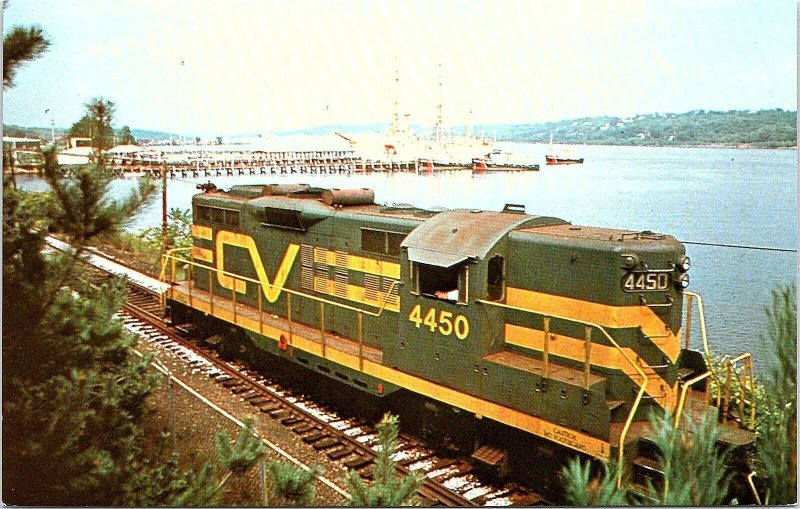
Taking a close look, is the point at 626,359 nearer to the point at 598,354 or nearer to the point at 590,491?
the point at 598,354

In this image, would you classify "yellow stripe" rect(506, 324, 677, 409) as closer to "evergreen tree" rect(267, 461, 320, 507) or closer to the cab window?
the cab window

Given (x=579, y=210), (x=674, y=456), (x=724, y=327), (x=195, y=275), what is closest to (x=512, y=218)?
(x=579, y=210)

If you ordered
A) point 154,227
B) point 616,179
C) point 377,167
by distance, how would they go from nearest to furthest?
point 616,179, point 377,167, point 154,227

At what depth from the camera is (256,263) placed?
8102 mm

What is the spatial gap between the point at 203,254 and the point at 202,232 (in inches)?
11.4

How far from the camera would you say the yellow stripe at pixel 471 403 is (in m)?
4.66

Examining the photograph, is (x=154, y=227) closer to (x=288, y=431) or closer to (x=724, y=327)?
(x=288, y=431)

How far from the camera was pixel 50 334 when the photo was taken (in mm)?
3309

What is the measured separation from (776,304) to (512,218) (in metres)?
2.59

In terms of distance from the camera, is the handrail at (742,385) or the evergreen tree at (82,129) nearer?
the evergreen tree at (82,129)

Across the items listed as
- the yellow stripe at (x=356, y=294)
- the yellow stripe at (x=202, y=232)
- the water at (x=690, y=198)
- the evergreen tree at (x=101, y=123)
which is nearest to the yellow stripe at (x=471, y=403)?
the yellow stripe at (x=356, y=294)

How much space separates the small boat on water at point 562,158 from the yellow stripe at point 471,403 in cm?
302

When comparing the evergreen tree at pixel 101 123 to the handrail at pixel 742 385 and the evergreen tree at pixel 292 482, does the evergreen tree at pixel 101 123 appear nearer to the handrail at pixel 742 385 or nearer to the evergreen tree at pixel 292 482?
the evergreen tree at pixel 292 482

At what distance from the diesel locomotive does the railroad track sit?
25cm
